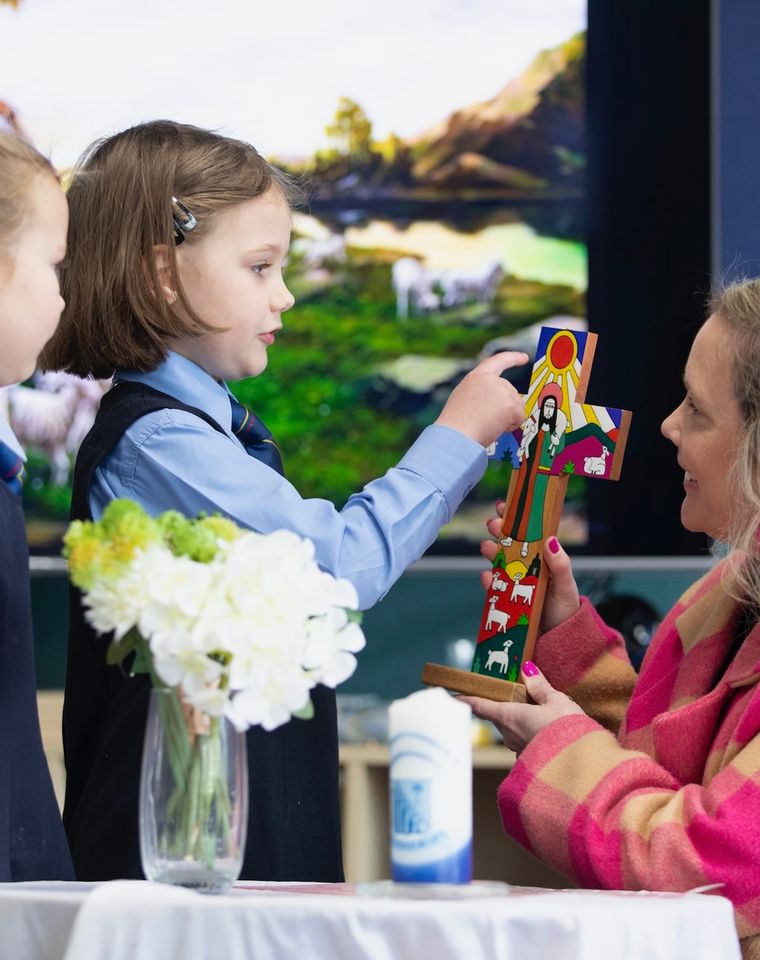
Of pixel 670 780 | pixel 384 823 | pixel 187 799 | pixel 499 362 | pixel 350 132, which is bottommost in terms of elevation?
pixel 384 823

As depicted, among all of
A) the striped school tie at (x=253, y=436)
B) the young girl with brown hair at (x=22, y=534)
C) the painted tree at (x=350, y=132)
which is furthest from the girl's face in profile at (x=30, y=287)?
the painted tree at (x=350, y=132)

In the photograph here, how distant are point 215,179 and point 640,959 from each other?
0.97 metres

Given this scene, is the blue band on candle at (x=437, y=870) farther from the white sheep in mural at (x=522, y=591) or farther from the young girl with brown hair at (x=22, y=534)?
the white sheep in mural at (x=522, y=591)

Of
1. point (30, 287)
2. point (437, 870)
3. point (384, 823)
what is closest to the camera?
point (437, 870)

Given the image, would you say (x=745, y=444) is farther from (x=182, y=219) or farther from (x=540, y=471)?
(x=182, y=219)

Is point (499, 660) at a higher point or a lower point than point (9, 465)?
lower

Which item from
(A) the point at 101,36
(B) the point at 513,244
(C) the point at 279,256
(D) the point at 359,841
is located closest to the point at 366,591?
(C) the point at 279,256

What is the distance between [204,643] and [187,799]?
0.43 feet

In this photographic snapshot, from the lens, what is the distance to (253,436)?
1814 millimetres

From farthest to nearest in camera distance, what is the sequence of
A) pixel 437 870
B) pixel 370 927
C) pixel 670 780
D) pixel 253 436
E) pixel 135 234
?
pixel 253 436 < pixel 135 234 < pixel 670 780 < pixel 437 870 < pixel 370 927

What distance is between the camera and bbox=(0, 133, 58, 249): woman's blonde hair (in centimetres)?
131

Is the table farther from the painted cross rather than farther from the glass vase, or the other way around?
the painted cross

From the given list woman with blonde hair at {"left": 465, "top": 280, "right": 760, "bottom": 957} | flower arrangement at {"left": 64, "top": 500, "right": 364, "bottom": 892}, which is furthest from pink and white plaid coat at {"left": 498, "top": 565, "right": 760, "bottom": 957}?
flower arrangement at {"left": 64, "top": 500, "right": 364, "bottom": 892}

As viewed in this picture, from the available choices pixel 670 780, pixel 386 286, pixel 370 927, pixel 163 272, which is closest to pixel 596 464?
pixel 670 780
